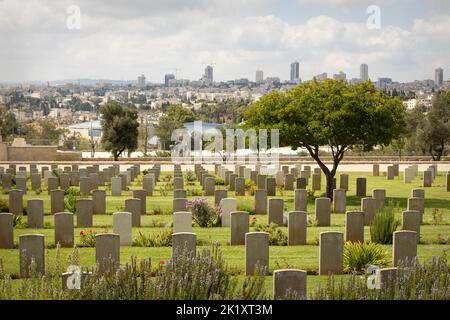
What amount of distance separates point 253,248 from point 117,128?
47869 millimetres

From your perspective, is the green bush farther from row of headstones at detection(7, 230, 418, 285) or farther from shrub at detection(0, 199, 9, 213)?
shrub at detection(0, 199, 9, 213)

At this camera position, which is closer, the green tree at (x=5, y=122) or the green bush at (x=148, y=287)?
the green bush at (x=148, y=287)

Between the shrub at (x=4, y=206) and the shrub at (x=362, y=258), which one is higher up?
the shrub at (x=362, y=258)

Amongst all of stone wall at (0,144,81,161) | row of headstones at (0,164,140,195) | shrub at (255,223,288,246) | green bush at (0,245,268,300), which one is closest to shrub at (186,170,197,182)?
row of headstones at (0,164,140,195)

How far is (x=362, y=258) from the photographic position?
15.6m

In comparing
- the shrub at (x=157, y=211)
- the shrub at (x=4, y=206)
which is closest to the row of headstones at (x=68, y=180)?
the shrub at (x=4, y=206)

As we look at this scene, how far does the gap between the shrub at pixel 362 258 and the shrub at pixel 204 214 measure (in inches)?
282

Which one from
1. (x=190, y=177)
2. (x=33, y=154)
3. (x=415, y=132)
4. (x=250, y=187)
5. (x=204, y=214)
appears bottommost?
(x=33, y=154)

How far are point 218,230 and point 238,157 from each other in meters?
40.5

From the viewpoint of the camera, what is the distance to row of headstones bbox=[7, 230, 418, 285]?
14383 mm

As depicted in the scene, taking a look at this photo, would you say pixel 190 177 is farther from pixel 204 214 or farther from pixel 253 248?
pixel 253 248

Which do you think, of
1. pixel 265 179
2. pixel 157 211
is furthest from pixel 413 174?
pixel 157 211

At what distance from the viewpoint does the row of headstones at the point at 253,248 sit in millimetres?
14383

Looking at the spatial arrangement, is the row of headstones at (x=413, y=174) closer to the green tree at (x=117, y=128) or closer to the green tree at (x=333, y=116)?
the green tree at (x=333, y=116)
